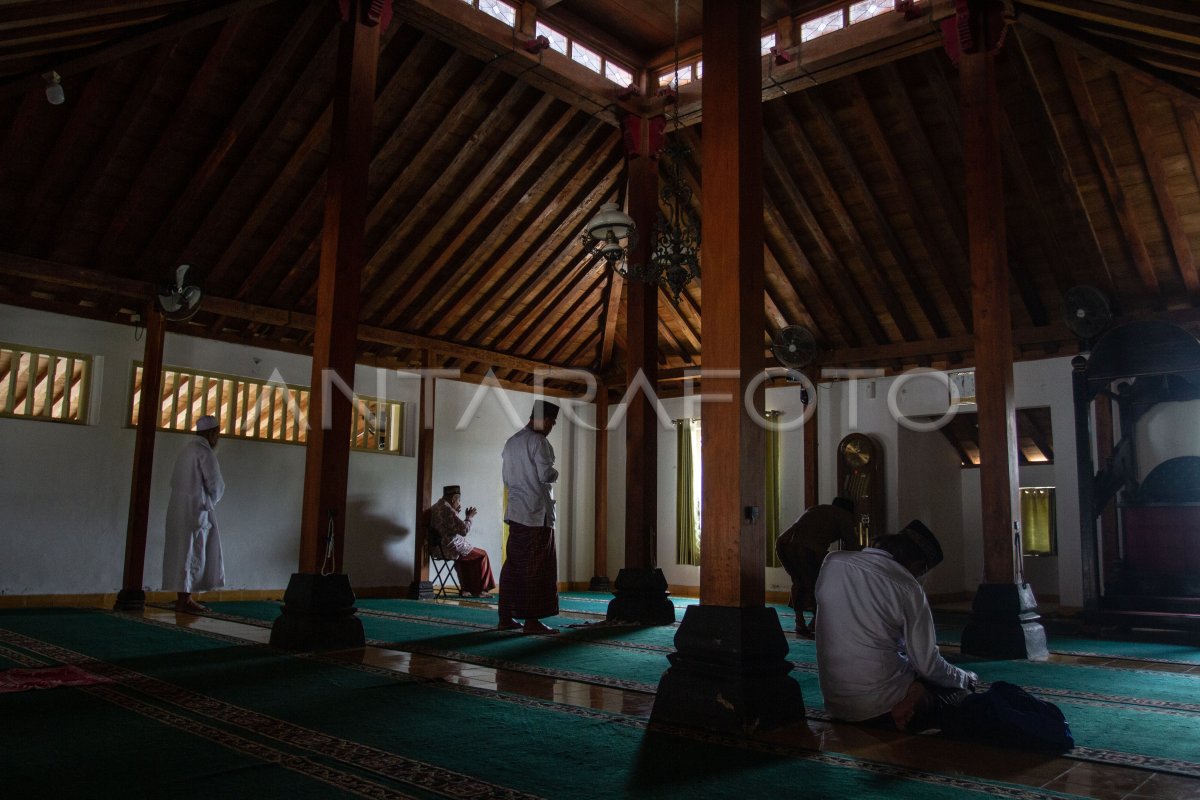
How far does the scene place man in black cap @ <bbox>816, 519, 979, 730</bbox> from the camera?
294cm

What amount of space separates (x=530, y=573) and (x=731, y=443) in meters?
2.97

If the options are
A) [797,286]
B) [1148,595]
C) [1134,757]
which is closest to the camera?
[1134,757]

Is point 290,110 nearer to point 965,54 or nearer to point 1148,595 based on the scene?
point 965,54

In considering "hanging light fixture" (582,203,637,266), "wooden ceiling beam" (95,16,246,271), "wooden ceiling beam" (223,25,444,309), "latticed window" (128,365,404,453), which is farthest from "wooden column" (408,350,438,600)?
"hanging light fixture" (582,203,637,266)

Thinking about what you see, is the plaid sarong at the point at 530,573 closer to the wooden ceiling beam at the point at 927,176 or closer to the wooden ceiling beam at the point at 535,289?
the wooden ceiling beam at the point at 535,289

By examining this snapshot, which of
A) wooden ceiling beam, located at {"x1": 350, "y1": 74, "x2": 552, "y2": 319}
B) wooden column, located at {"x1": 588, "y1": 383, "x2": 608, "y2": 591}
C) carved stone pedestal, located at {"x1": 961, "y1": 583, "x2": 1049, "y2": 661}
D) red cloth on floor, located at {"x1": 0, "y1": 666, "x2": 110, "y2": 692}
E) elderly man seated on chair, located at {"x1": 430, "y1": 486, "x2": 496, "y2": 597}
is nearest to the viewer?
red cloth on floor, located at {"x1": 0, "y1": 666, "x2": 110, "y2": 692}

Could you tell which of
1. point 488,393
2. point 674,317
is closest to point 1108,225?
→ point 674,317

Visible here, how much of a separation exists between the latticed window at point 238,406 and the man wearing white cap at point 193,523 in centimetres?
115

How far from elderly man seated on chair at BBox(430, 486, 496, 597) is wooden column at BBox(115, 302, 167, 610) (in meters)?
2.89

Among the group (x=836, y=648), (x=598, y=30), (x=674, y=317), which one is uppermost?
(x=598, y=30)

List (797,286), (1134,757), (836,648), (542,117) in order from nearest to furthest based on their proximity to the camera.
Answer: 1. (1134,757)
2. (836,648)
3. (542,117)
4. (797,286)

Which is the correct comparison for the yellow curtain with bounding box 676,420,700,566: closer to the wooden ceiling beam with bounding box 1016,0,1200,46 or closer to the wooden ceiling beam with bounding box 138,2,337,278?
the wooden ceiling beam with bounding box 138,2,337,278

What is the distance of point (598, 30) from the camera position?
7.68 meters

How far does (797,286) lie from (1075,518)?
12.2ft
